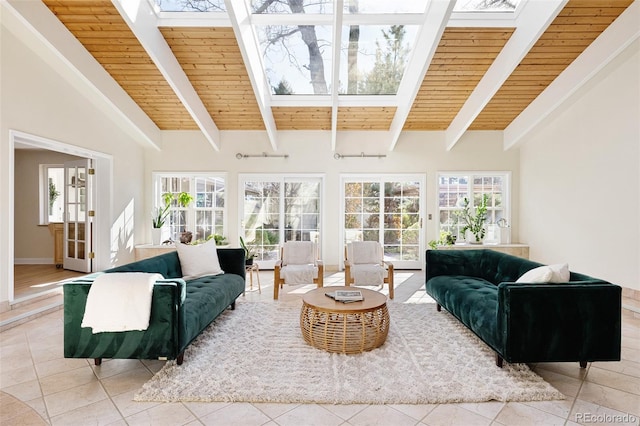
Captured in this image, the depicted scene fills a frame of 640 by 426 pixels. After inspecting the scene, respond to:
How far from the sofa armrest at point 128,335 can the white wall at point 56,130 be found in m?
2.08

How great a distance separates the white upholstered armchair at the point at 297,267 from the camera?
4.84 m

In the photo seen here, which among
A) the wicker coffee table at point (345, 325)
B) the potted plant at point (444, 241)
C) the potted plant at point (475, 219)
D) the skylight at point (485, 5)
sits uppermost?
the skylight at point (485, 5)

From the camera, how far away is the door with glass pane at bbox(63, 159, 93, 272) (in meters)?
5.91

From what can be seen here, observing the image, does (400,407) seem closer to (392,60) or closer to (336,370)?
(336,370)

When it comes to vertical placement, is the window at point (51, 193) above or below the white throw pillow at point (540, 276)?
above

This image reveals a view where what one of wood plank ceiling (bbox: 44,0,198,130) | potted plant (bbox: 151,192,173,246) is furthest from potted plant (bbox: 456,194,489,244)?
potted plant (bbox: 151,192,173,246)

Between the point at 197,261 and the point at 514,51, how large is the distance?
463 cm

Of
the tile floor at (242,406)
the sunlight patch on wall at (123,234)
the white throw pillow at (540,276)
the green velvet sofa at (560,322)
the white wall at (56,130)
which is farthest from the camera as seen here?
the sunlight patch on wall at (123,234)

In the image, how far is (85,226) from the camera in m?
5.95

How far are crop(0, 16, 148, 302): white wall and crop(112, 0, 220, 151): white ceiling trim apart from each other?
1.27m

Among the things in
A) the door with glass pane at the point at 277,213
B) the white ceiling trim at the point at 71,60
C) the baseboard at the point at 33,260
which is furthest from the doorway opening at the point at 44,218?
the door with glass pane at the point at 277,213

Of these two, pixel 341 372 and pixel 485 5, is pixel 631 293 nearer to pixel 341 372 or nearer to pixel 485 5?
pixel 485 5

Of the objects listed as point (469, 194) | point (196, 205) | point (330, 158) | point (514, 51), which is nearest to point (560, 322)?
point (514, 51)

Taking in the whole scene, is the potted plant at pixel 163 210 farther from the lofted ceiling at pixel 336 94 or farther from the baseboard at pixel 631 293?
the baseboard at pixel 631 293
